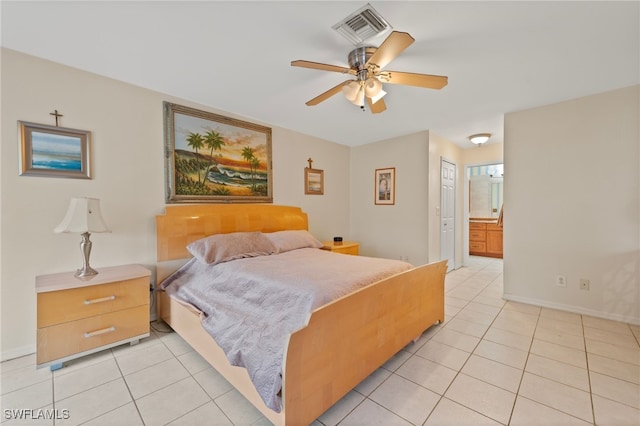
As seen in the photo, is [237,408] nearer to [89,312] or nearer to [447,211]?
[89,312]

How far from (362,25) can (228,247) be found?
212 cm

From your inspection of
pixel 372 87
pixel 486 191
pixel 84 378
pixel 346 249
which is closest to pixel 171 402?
pixel 84 378

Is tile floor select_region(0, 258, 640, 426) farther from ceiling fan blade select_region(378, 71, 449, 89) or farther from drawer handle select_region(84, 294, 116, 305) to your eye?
ceiling fan blade select_region(378, 71, 449, 89)

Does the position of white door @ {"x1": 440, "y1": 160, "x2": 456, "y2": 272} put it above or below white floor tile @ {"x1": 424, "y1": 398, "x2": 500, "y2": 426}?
above

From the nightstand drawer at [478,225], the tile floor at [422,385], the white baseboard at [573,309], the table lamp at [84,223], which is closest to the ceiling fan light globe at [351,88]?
the tile floor at [422,385]

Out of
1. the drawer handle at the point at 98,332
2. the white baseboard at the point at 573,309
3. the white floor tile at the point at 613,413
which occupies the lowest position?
the white floor tile at the point at 613,413

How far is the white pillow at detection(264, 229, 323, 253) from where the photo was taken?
119 inches

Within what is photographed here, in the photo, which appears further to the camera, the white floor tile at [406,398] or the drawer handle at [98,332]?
the drawer handle at [98,332]

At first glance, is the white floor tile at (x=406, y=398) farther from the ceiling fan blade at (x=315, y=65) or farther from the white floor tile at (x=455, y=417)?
the ceiling fan blade at (x=315, y=65)

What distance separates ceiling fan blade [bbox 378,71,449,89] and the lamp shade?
2.47 metres

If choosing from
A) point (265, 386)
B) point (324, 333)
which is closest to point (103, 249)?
point (265, 386)

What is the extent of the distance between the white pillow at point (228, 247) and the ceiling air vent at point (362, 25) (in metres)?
2.02

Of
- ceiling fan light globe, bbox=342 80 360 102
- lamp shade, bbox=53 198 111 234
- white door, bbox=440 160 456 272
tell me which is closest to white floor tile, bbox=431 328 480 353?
white door, bbox=440 160 456 272

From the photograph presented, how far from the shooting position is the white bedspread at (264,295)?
55.7 inches
